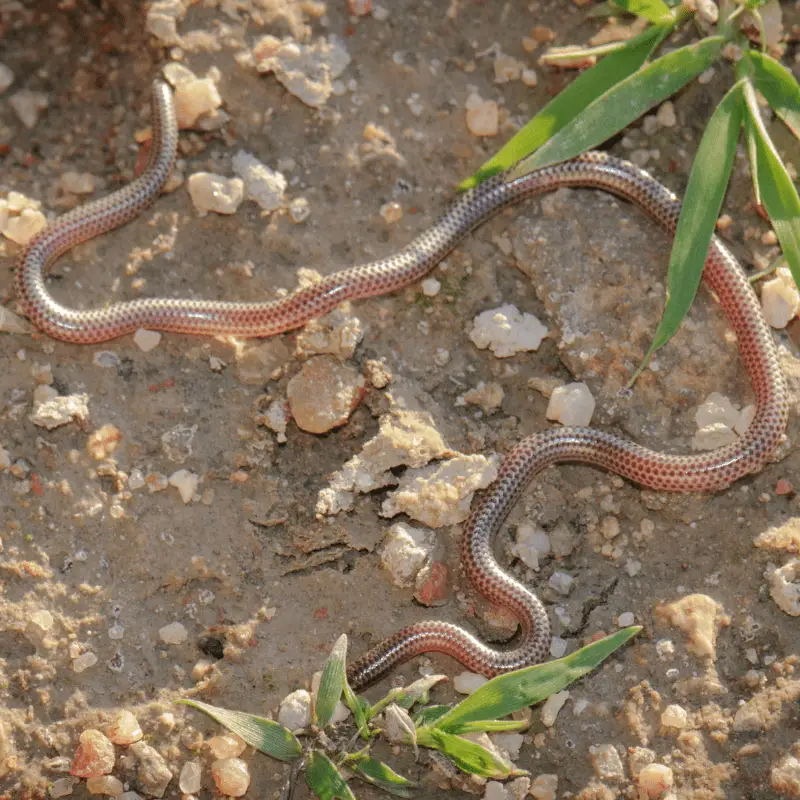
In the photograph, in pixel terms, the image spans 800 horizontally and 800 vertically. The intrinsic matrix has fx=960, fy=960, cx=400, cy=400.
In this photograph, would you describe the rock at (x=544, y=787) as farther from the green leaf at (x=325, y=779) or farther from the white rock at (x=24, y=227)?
the white rock at (x=24, y=227)

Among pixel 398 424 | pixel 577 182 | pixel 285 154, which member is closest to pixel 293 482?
pixel 398 424

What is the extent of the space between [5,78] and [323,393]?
3998 mm

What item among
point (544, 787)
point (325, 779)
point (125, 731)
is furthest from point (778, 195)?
point (125, 731)

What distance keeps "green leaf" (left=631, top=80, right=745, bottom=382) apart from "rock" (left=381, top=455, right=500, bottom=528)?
122 centimetres

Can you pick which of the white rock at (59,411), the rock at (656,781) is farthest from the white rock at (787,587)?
the white rock at (59,411)

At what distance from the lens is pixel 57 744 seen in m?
5.71

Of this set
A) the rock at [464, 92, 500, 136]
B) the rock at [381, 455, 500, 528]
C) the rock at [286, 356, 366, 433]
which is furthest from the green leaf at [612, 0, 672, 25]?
the rock at [381, 455, 500, 528]

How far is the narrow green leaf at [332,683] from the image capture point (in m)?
5.43

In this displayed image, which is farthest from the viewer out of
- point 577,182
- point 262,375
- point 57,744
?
point 577,182

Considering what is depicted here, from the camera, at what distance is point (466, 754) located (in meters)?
5.34

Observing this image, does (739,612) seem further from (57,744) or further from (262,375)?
(57,744)

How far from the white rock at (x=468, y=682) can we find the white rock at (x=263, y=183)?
365 centimetres

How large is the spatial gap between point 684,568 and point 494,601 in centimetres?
129

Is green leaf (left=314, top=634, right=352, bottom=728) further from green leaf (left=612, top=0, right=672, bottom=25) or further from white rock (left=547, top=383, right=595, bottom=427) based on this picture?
green leaf (left=612, top=0, right=672, bottom=25)
